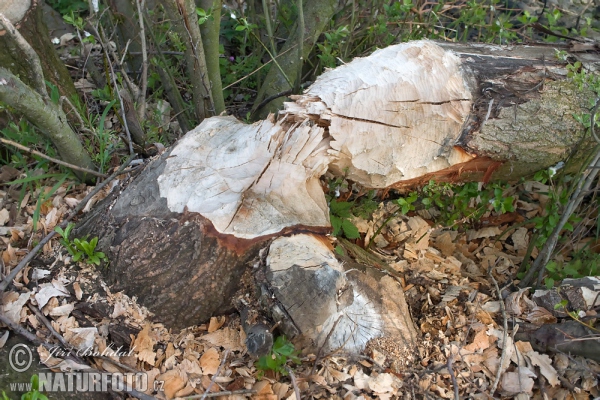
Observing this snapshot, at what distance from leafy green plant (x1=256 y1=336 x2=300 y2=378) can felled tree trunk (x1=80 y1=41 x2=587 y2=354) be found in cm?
8

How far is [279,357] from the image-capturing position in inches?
66.5

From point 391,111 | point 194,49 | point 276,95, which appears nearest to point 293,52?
point 276,95

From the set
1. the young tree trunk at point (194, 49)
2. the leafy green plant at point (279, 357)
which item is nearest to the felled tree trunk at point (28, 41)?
the young tree trunk at point (194, 49)

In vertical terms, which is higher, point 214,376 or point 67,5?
point 67,5

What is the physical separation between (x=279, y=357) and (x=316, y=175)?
74cm

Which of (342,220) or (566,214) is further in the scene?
(342,220)

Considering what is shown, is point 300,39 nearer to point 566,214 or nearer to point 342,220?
point 342,220

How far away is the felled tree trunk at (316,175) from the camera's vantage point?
1.79m

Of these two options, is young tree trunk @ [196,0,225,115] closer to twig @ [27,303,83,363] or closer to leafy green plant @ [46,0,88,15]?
leafy green plant @ [46,0,88,15]

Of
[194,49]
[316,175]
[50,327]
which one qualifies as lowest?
[50,327]

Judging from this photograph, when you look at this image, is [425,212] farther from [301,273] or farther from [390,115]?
[301,273]

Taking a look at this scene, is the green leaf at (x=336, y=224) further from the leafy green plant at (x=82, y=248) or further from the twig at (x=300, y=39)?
the leafy green plant at (x=82, y=248)

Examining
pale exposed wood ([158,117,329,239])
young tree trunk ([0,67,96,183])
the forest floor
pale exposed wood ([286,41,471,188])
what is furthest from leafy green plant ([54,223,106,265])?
pale exposed wood ([286,41,471,188])

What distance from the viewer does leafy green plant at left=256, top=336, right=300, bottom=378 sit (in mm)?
1653
